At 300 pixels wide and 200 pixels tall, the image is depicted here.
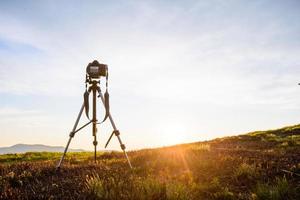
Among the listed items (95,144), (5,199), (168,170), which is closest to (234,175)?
(168,170)

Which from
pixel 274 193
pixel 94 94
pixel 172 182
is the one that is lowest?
pixel 274 193

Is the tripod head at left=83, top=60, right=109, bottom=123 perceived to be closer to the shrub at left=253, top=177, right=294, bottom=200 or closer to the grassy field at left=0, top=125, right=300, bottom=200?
the grassy field at left=0, top=125, right=300, bottom=200

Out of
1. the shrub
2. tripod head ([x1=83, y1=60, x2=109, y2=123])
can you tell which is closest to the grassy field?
the shrub

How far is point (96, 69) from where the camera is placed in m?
10.6

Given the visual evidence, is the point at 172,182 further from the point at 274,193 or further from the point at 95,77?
the point at 95,77

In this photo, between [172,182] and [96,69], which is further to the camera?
[96,69]

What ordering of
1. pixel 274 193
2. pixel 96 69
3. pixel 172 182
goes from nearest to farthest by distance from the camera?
pixel 274 193
pixel 172 182
pixel 96 69

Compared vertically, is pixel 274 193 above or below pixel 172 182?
below

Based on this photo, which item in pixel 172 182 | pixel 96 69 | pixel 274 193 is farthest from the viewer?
pixel 96 69

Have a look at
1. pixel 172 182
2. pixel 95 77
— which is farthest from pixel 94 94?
pixel 172 182

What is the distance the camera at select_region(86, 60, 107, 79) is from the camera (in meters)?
10.6

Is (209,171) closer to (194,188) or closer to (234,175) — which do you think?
(234,175)

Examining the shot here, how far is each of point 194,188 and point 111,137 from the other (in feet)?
12.1

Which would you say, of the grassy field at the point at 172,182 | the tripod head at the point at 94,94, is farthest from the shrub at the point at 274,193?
the tripod head at the point at 94,94
